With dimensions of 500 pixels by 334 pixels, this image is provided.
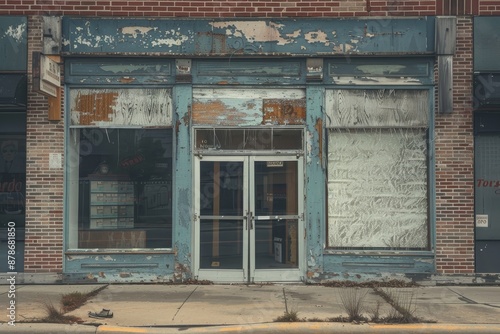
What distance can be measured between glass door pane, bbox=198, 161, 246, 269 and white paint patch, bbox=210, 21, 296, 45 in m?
2.33

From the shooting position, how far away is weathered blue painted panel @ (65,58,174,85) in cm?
1091

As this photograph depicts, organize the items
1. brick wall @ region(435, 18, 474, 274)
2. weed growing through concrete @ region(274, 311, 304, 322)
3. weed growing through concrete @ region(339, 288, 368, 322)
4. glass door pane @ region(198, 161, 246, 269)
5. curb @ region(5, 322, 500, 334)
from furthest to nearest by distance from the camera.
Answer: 1. glass door pane @ region(198, 161, 246, 269)
2. brick wall @ region(435, 18, 474, 274)
3. weed growing through concrete @ region(339, 288, 368, 322)
4. weed growing through concrete @ region(274, 311, 304, 322)
5. curb @ region(5, 322, 500, 334)

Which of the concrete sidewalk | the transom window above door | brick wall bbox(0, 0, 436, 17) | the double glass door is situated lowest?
the concrete sidewalk

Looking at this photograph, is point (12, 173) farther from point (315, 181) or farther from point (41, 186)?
point (315, 181)

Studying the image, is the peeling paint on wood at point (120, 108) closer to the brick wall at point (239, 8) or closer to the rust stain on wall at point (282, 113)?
the brick wall at point (239, 8)

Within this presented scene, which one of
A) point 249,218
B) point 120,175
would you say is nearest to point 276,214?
point 249,218

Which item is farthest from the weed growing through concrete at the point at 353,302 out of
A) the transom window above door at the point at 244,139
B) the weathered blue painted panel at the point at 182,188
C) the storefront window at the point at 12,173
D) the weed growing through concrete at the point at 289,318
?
the storefront window at the point at 12,173

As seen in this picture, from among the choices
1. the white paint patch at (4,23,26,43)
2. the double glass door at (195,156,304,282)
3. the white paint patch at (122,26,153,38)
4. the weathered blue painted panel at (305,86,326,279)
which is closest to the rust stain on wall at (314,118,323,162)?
the weathered blue painted panel at (305,86,326,279)

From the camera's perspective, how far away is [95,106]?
10.9 m

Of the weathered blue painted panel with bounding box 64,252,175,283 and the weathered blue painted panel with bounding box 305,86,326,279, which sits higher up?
the weathered blue painted panel with bounding box 305,86,326,279

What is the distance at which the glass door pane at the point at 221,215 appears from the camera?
10.8 m

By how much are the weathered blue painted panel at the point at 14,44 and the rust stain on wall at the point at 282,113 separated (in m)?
4.51

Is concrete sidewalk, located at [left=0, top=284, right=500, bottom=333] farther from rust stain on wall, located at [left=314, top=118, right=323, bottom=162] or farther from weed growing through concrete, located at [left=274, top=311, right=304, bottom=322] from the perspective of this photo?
rust stain on wall, located at [left=314, top=118, right=323, bottom=162]

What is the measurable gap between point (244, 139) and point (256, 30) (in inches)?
79.3
